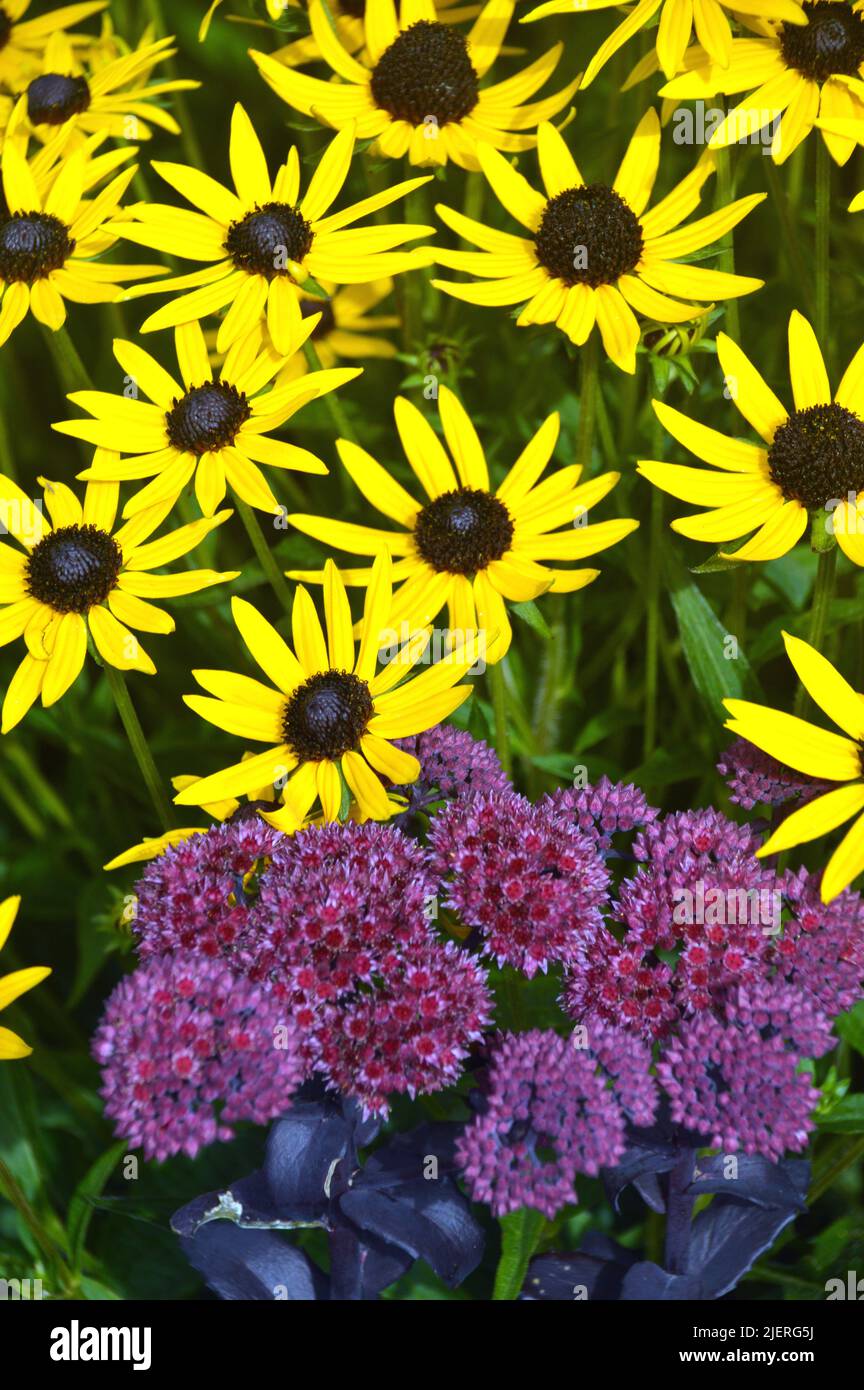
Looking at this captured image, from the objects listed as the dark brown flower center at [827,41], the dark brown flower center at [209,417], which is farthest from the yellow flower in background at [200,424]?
the dark brown flower center at [827,41]

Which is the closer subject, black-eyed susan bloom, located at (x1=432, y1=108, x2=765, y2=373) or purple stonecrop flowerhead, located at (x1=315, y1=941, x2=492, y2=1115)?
purple stonecrop flowerhead, located at (x1=315, y1=941, x2=492, y2=1115)

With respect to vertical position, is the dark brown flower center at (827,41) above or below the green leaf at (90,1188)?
above

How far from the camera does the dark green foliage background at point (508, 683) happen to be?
1.25m

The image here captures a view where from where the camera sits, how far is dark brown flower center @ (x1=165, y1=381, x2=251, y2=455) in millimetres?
1157

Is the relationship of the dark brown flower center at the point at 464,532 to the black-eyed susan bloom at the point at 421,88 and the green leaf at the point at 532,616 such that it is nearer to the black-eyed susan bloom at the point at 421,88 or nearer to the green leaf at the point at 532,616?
the green leaf at the point at 532,616

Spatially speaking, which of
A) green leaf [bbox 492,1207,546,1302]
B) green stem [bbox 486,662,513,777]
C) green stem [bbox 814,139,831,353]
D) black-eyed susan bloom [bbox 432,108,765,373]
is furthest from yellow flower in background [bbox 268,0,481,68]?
green leaf [bbox 492,1207,546,1302]

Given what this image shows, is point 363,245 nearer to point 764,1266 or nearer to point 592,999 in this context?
point 592,999

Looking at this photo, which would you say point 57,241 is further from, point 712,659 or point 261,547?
point 712,659

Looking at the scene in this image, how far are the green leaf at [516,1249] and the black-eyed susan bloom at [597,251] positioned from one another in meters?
0.60

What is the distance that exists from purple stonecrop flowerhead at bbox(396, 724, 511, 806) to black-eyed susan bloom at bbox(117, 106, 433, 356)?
1.12 ft

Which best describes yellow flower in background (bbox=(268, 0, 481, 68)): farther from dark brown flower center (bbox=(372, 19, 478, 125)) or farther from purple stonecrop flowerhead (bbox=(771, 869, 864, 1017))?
purple stonecrop flowerhead (bbox=(771, 869, 864, 1017))
